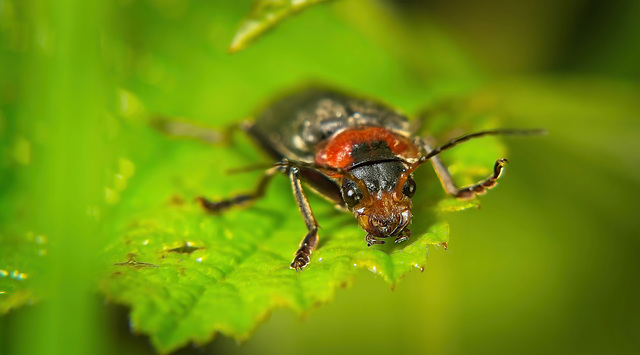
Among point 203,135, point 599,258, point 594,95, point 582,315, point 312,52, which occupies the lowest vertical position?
point 582,315

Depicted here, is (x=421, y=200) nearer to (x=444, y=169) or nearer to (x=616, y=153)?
(x=444, y=169)

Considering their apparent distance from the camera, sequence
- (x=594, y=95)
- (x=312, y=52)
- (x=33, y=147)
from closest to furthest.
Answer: (x=33, y=147)
(x=594, y=95)
(x=312, y=52)

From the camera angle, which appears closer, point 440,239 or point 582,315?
point 440,239

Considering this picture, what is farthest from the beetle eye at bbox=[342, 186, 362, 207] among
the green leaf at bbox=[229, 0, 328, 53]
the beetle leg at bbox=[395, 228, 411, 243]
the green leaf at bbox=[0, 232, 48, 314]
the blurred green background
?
the green leaf at bbox=[0, 232, 48, 314]

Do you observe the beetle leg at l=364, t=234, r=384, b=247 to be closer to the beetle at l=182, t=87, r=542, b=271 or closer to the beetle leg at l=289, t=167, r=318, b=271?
the beetle at l=182, t=87, r=542, b=271

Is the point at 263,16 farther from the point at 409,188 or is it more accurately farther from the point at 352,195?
the point at 409,188

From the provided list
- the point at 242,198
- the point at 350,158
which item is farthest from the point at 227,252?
the point at 350,158

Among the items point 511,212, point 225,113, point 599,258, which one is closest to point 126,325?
point 225,113
